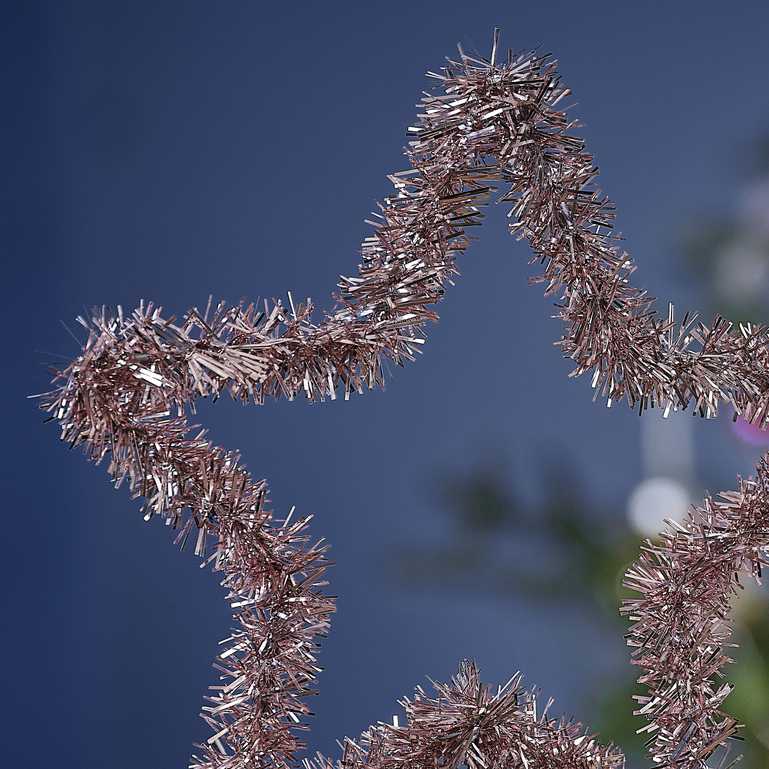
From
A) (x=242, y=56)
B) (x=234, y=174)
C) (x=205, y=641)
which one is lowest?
(x=205, y=641)

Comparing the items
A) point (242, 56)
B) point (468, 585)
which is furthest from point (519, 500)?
point (242, 56)

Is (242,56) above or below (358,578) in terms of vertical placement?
above

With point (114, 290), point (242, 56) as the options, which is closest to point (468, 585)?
point (114, 290)

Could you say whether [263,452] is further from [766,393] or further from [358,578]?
[766,393]

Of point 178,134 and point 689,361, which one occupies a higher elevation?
point 178,134

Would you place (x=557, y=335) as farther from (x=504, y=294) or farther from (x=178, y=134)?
(x=178, y=134)

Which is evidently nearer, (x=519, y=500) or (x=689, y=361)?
(x=689, y=361)
